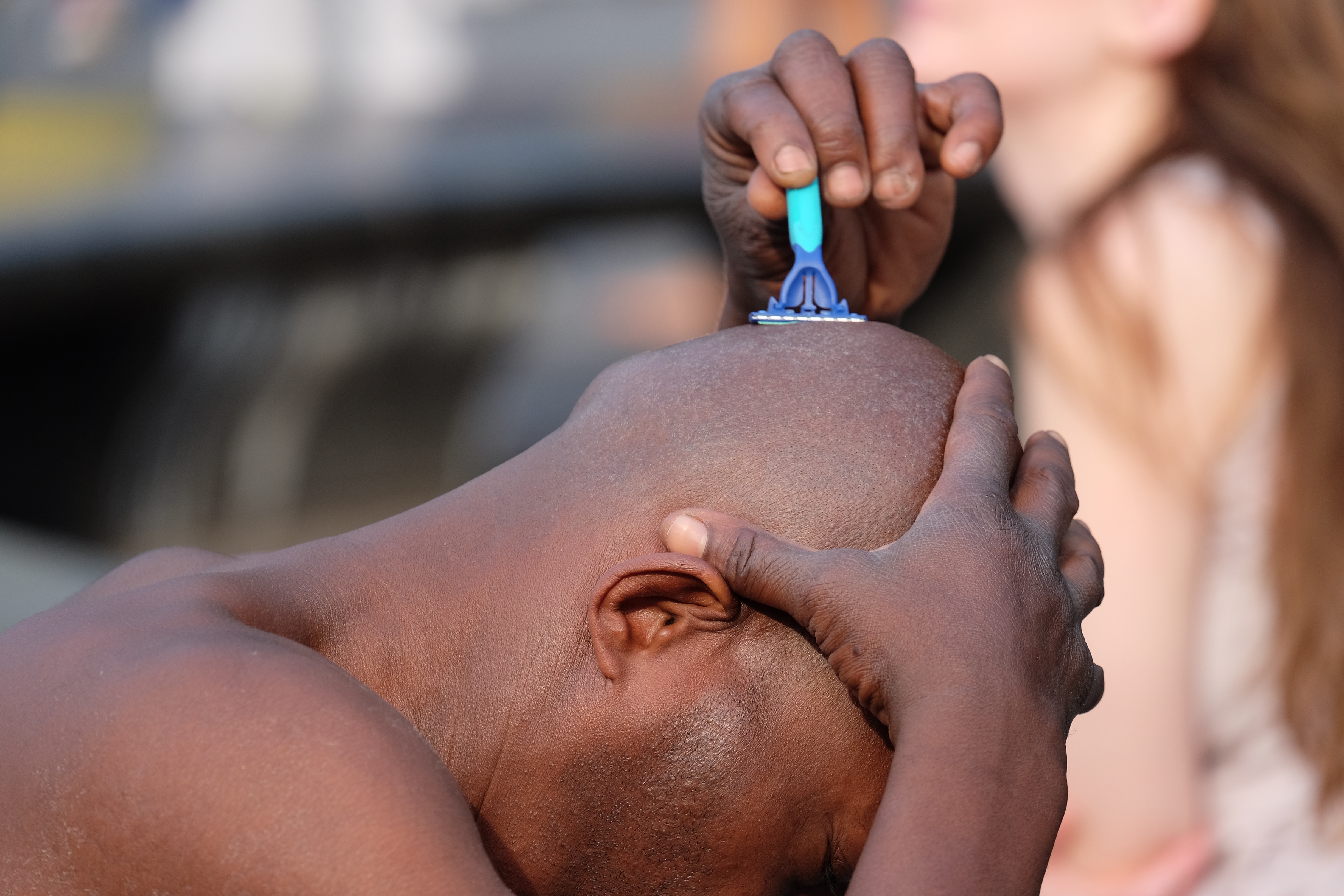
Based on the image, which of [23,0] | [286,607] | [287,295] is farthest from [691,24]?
[286,607]

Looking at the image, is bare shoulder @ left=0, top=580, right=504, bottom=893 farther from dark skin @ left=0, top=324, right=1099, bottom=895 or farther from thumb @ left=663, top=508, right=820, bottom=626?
thumb @ left=663, top=508, right=820, bottom=626

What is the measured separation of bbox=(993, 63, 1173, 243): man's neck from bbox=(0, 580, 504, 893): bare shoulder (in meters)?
1.84

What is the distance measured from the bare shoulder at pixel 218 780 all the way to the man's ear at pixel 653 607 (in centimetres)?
16

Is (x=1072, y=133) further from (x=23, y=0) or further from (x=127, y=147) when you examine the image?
(x=23, y=0)

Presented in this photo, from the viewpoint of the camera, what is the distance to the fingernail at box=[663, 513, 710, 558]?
34.4 inches

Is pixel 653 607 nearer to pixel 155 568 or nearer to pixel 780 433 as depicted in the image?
pixel 780 433

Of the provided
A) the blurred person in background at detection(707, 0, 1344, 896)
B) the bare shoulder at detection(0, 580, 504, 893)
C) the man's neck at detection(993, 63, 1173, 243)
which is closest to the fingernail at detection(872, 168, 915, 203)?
the bare shoulder at detection(0, 580, 504, 893)

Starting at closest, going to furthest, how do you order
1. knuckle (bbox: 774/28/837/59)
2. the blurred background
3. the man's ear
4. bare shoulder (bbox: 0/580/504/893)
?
1. bare shoulder (bbox: 0/580/504/893)
2. the man's ear
3. knuckle (bbox: 774/28/837/59)
4. the blurred background

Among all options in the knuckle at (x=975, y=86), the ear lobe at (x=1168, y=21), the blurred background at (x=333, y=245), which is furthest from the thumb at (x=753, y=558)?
the blurred background at (x=333, y=245)

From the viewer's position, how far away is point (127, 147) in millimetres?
4852

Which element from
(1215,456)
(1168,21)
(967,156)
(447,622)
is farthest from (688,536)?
(1168,21)

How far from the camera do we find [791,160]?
112 cm

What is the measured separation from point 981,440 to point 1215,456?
1283 millimetres

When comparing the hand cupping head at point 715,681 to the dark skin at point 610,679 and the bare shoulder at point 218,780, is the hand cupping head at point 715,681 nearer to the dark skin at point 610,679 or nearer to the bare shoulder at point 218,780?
the dark skin at point 610,679
